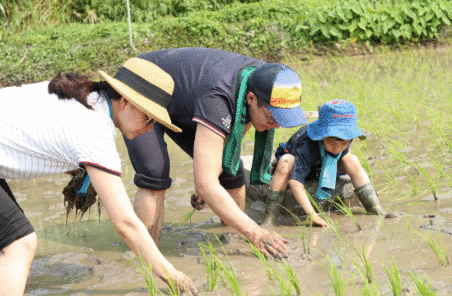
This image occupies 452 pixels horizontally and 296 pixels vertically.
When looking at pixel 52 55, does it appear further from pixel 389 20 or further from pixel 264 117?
pixel 264 117

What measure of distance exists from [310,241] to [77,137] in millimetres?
1410

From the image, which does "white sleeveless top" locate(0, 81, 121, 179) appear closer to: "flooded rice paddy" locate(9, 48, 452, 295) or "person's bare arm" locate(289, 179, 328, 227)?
"flooded rice paddy" locate(9, 48, 452, 295)

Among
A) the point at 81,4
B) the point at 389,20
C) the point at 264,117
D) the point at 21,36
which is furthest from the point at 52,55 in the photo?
the point at 264,117

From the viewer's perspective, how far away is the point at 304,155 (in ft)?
11.3

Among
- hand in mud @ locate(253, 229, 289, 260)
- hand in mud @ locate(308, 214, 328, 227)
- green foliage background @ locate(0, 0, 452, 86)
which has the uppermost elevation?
hand in mud @ locate(253, 229, 289, 260)

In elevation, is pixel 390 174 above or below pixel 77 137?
below

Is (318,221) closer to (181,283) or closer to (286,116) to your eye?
(286,116)

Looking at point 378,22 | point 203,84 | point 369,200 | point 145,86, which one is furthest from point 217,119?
point 378,22

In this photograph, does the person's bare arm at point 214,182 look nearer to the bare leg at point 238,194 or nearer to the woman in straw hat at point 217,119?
the woman in straw hat at point 217,119

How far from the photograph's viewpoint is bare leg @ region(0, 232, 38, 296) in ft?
6.88

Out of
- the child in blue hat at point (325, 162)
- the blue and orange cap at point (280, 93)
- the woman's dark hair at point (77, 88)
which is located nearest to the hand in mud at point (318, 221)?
the child in blue hat at point (325, 162)

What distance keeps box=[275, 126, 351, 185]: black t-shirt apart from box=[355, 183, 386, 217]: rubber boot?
0.24 meters

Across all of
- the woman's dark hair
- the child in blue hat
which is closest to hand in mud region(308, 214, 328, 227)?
the child in blue hat

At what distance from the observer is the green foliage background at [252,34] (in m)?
8.72
